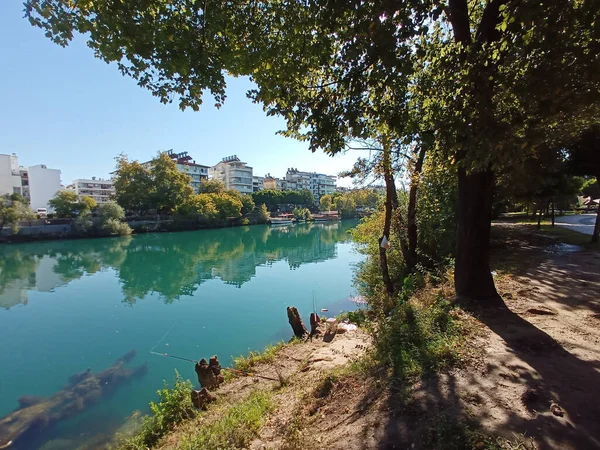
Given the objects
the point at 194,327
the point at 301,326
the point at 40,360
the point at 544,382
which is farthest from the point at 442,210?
the point at 40,360

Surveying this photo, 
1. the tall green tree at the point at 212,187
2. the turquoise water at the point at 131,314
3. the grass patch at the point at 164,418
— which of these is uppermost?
the tall green tree at the point at 212,187

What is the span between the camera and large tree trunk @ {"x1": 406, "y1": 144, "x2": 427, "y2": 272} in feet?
27.3

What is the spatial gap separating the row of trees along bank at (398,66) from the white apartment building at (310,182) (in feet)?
331

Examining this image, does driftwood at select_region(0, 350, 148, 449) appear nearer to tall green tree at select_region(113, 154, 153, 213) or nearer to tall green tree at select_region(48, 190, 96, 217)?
tall green tree at select_region(48, 190, 96, 217)

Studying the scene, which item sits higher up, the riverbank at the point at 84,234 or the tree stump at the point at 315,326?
the riverbank at the point at 84,234

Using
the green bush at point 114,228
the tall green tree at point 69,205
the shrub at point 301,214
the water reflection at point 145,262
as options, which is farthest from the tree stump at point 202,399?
the shrub at point 301,214

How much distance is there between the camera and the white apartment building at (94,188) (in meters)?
80.1

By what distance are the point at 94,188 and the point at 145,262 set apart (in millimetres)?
71809

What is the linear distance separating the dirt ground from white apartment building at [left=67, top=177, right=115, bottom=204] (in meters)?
90.7

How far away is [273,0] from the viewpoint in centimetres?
443

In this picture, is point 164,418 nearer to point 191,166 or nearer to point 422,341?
point 422,341

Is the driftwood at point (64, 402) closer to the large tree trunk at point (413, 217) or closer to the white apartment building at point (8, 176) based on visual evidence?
the large tree trunk at point (413, 217)

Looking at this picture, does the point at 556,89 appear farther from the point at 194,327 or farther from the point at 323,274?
the point at 323,274

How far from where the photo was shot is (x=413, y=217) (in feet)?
30.7
